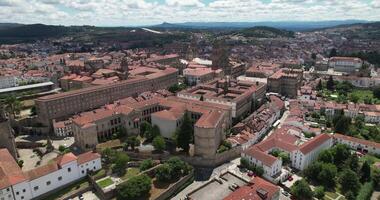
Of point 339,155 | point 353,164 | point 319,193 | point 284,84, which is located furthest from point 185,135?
point 284,84

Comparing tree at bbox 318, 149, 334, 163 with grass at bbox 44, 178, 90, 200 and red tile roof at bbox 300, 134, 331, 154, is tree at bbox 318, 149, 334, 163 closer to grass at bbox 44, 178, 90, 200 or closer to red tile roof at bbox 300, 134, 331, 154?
red tile roof at bbox 300, 134, 331, 154

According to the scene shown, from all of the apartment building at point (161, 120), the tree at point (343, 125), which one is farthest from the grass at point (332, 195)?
the tree at point (343, 125)

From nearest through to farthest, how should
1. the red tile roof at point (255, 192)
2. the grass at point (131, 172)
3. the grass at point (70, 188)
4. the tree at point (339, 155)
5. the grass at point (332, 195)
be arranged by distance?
1. the red tile roof at point (255, 192)
2. the grass at point (70, 188)
3. the grass at point (332, 195)
4. the grass at point (131, 172)
5. the tree at point (339, 155)

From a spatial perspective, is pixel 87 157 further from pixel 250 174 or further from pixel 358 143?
pixel 358 143

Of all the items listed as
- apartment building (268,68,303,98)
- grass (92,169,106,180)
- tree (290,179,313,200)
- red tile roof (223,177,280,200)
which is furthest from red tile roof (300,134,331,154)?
apartment building (268,68,303,98)

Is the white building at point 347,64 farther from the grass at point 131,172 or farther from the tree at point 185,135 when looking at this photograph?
the grass at point 131,172

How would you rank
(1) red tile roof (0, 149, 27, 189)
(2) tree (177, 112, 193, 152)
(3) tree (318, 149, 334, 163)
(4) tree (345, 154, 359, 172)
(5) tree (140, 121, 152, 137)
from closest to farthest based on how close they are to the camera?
(1) red tile roof (0, 149, 27, 189), (4) tree (345, 154, 359, 172), (3) tree (318, 149, 334, 163), (2) tree (177, 112, 193, 152), (5) tree (140, 121, 152, 137)
